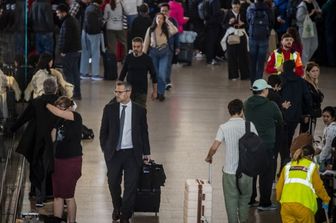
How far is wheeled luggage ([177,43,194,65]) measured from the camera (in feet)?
92.2

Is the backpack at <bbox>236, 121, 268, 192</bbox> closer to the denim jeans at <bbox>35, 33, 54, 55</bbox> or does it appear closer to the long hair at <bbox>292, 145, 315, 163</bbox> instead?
the long hair at <bbox>292, 145, 315, 163</bbox>

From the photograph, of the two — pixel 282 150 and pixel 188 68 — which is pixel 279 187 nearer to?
pixel 282 150

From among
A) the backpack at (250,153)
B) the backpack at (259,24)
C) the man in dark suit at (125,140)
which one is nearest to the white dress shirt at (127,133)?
the man in dark suit at (125,140)

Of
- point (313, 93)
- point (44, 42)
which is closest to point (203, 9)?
point (44, 42)

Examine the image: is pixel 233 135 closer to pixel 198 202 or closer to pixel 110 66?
pixel 198 202

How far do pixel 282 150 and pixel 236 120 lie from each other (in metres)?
2.63

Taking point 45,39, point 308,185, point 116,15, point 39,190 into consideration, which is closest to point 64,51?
point 45,39

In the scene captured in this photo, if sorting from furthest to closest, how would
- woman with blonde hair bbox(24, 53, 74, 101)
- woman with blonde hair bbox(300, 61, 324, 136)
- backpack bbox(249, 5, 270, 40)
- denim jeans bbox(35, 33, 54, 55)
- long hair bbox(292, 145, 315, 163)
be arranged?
denim jeans bbox(35, 33, 54, 55)
backpack bbox(249, 5, 270, 40)
woman with blonde hair bbox(300, 61, 324, 136)
woman with blonde hair bbox(24, 53, 74, 101)
long hair bbox(292, 145, 315, 163)

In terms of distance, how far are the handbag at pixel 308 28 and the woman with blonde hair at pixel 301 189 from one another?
1579cm

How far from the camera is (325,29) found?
2914 centimetres

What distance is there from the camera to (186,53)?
93.6 ft

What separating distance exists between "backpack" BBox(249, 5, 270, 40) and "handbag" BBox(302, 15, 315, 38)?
12.1 ft

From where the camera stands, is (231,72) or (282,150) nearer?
(282,150)

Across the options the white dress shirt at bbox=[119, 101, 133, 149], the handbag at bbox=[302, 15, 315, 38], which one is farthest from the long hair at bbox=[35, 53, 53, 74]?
the handbag at bbox=[302, 15, 315, 38]
